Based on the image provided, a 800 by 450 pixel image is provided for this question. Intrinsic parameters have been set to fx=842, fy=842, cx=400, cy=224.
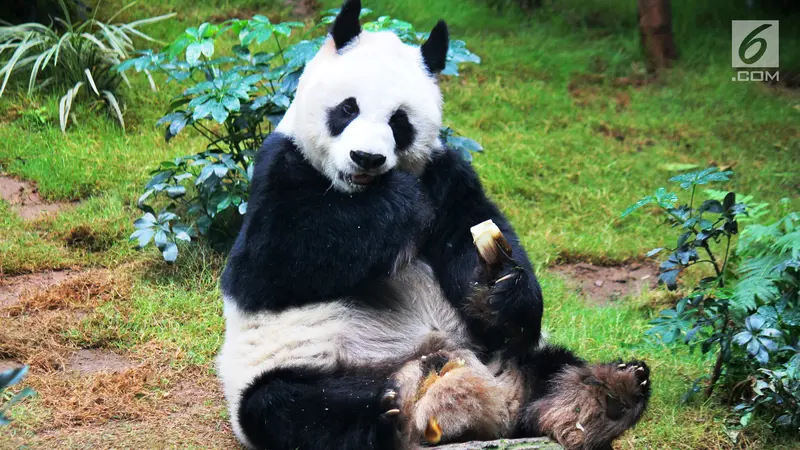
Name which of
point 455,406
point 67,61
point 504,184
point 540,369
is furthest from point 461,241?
point 67,61

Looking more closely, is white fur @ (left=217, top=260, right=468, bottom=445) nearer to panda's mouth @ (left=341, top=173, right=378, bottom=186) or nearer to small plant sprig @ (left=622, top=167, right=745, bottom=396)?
panda's mouth @ (left=341, top=173, right=378, bottom=186)

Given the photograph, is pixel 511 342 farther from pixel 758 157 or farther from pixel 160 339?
pixel 758 157

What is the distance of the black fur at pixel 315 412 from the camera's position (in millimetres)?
3012

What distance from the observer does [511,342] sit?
3.43 meters

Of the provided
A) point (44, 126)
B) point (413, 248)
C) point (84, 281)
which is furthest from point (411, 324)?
point (44, 126)

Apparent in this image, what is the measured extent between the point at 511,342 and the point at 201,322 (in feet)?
6.77

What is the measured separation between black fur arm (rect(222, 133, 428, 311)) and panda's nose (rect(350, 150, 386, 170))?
133 mm

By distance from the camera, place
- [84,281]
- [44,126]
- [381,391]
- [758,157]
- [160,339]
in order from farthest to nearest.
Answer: [758,157] < [44,126] < [84,281] < [160,339] < [381,391]

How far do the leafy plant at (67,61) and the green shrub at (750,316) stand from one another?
4.70 m

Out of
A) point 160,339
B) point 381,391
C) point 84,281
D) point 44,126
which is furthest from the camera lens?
point 44,126

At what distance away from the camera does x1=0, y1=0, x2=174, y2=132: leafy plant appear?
694 cm

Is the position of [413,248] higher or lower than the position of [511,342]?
higher

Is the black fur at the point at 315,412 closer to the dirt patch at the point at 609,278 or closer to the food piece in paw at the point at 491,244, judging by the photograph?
the food piece in paw at the point at 491,244

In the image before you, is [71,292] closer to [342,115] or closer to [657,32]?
[342,115]
